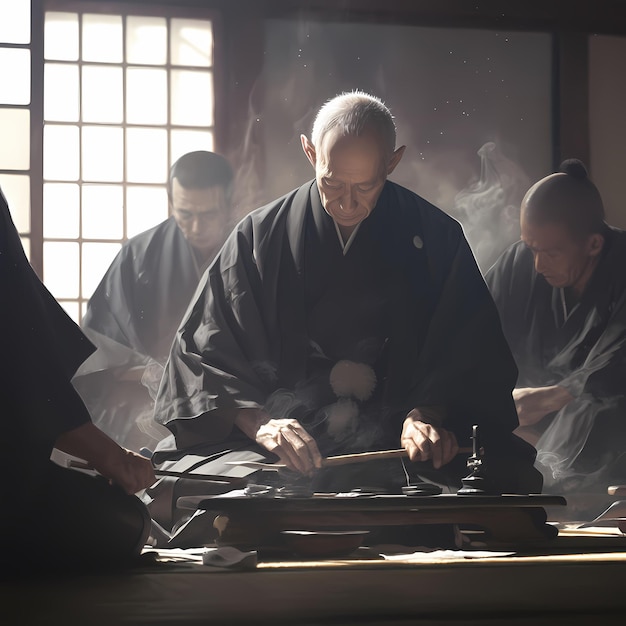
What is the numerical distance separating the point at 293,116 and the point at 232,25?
512 mm

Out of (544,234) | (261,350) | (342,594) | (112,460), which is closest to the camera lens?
(342,594)

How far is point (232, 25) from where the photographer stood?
519 centimetres

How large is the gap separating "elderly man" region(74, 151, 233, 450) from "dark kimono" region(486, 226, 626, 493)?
137cm

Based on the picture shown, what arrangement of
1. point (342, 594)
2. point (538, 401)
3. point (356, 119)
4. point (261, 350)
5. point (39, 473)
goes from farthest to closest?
point (538, 401)
point (356, 119)
point (261, 350)
point (39, 473)
point (342, 594)

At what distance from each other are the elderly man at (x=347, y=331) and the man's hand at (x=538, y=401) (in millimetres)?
607

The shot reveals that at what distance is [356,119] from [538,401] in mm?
1578

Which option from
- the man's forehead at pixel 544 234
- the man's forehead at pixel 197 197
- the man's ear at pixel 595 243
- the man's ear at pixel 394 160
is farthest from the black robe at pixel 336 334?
the man's ear at pixel 595 243

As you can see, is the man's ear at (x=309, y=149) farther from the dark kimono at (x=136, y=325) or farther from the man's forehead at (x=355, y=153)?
the dark kimono at (x=136, y=325)

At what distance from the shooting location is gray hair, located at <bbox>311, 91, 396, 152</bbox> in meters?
4.78

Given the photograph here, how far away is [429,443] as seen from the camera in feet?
13.8

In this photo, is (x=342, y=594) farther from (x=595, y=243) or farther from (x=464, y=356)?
(x=595, y=243)

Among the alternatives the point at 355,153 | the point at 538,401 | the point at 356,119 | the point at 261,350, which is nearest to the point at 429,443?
the point at 261,350

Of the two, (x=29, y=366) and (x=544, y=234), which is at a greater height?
(x=544, y=234)

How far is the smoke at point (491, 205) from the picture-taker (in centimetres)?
527
